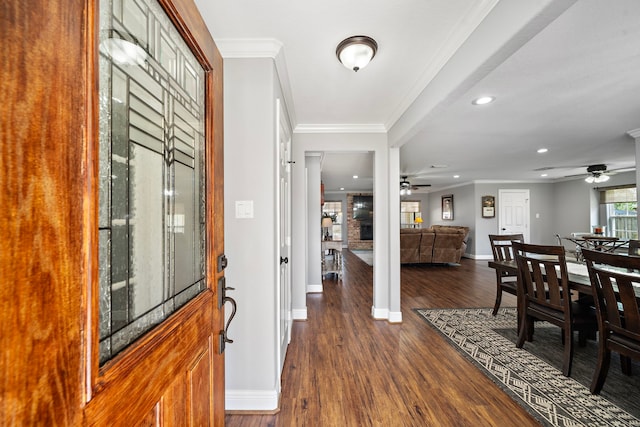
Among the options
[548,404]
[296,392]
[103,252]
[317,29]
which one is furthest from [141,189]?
[548,404]

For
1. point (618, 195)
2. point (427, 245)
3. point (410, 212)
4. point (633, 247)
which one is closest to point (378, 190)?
point (633, 247)

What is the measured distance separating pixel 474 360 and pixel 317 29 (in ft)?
9.34

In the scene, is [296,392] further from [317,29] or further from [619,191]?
[619,191]

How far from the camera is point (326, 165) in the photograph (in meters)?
5.64

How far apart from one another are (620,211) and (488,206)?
2.73 m

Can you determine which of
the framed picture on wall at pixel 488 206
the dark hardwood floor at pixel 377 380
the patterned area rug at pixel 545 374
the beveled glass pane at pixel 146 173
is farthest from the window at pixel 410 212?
the beveled glass pane at pixel 146 173

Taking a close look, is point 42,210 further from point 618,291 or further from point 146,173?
point 618,291

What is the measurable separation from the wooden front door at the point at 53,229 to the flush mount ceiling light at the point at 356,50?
148 cm

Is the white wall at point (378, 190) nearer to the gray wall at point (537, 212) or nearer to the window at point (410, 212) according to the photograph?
the gray wall at point (537, 212)

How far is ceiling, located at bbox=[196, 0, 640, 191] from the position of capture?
1453mm

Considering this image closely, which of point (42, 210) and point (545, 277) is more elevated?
point (42, 210)

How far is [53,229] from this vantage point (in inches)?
16.3

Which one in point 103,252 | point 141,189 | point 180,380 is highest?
point 141,189

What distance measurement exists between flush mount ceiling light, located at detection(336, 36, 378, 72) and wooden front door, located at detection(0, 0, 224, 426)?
4.86ft
